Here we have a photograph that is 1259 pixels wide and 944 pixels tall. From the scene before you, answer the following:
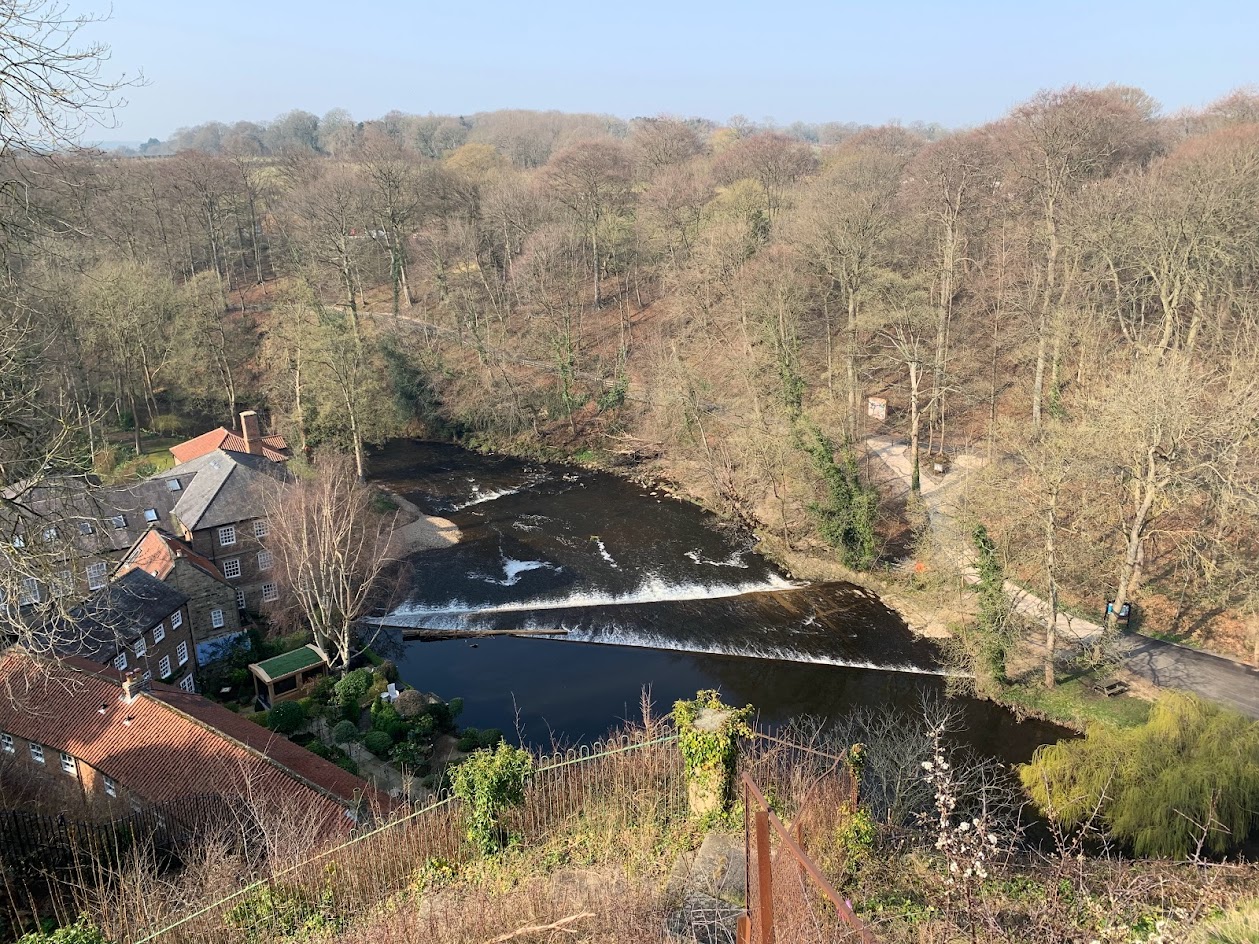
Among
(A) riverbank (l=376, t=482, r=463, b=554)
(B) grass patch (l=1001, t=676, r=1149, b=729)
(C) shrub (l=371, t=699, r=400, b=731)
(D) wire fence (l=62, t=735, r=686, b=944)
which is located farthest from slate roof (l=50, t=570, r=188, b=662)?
(B) grass patch (l=1001, t=676, r=1149, b=729)

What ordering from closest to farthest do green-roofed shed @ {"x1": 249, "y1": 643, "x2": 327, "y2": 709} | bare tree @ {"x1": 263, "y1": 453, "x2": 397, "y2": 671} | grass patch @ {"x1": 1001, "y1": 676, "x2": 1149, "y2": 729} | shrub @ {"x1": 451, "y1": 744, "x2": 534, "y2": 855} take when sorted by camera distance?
shrub @ {"x1": 451, "y1": 744, "x2": 534, "y2": 855}
grass patch @ {"x1": 1001, "y1": 676, "x2": 1149, "y2": 729}
green-roofed shed @ {"x1": 249, "y1": 643, "x2": 327, "y2": 709}
bare tree @ {"x1": 263, "y1": 453, "x2": 397, "y2": 671}

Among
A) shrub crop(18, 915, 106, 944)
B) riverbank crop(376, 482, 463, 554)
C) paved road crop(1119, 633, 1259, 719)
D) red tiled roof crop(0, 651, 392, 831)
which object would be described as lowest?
paved road crop(1119, 633, 1259, 719)

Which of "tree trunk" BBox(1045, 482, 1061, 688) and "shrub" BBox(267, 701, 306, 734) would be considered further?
"tree trunk" BBox(1045, 482, 1061, 688)

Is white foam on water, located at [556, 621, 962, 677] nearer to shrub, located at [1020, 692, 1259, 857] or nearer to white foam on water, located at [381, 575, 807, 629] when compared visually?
white foam on water, located at [381, 575, 807, 629]

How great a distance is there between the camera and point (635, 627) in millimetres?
27000

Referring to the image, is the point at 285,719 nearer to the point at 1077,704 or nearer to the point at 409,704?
the point at 409,704

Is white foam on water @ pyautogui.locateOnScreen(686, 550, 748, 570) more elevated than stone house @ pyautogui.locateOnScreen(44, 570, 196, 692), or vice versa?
stone house @ pyautogui.locateOnScreen(44, 570, 196, 692)

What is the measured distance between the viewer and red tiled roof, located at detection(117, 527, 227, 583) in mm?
24391

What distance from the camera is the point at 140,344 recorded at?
42.2 metres

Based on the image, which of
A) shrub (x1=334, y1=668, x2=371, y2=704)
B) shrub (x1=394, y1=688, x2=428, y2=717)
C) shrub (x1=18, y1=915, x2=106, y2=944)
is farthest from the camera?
shrub (x1=334, y1=668, x2=371, y2=704)

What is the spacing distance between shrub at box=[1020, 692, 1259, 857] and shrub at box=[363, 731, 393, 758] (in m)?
14.4

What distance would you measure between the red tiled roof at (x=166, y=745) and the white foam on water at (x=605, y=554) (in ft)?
49.1

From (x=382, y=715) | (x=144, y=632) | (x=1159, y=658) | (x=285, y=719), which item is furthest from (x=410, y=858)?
(x=1159, y=658)

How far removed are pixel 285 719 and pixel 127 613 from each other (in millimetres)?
5121
